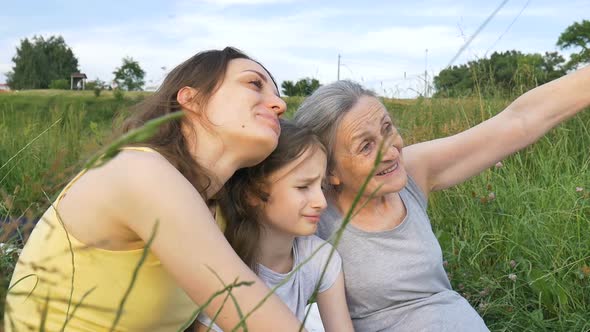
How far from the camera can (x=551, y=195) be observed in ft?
11.7

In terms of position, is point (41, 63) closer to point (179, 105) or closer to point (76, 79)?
point (76, 79)

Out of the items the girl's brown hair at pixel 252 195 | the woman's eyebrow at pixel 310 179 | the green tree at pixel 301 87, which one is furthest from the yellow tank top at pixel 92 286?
the green tree at pixel 301 87

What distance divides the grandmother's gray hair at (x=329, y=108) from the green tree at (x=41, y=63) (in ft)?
231

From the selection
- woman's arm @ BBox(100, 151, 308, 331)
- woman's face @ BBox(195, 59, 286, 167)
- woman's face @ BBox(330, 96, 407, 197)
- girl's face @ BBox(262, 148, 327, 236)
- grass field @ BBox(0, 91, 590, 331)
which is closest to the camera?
woman's arm @ BBox(100, 151, 308, 331)

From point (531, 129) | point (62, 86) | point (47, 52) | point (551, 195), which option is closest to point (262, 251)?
point (531, 129)

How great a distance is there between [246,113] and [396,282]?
2.74 ft

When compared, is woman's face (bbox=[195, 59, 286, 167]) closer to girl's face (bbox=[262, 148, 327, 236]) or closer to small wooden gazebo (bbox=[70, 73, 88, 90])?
girl's face (bbox=[262, 148, 327, 236])

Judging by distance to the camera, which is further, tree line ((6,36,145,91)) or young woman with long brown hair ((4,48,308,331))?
tree line ((6,36,145,91))

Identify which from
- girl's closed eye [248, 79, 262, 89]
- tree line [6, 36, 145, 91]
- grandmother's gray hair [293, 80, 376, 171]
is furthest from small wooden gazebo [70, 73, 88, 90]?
girl's closed eye [248, 79, 262, 89]

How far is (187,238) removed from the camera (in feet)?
4.22

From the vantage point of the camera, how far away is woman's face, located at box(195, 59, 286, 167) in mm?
1656

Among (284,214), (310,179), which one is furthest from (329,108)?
(284,214)

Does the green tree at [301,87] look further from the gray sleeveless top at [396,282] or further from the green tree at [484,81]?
the gray sleeveless top at [396,282]

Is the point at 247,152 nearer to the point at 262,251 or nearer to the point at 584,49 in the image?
the point at 262,251
